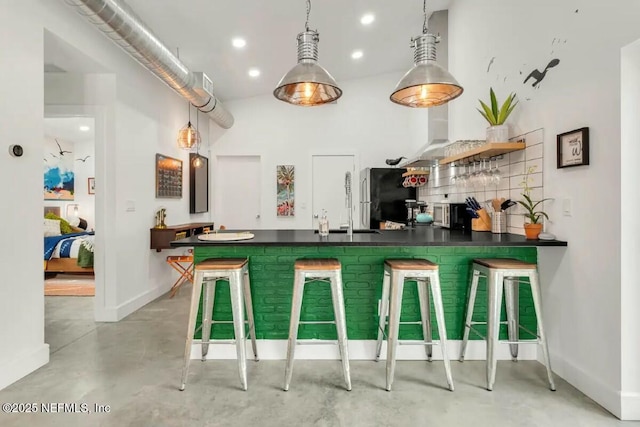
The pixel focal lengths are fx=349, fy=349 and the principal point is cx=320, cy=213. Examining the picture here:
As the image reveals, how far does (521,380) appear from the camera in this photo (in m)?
2.41

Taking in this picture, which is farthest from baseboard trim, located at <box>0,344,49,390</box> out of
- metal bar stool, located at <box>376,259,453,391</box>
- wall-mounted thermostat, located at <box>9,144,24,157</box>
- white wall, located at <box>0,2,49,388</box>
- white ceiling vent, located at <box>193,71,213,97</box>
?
white ceiling vent, located at <box>193,71,213,97</box>

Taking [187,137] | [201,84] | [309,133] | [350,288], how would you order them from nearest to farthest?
[350,288] → [201,84] → [187,137] → [309,133]

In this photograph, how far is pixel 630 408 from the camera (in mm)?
1950

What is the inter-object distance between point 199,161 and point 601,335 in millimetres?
5118

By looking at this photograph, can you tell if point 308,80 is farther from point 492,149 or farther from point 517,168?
point 517,168

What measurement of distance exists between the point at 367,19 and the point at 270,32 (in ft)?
3.74

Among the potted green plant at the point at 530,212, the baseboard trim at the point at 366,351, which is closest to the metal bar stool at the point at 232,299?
the baseboard trim at the point at 366,351

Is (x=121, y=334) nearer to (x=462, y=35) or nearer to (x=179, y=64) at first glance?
(x=179, y=64)

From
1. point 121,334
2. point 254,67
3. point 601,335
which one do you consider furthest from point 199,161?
point 601,335

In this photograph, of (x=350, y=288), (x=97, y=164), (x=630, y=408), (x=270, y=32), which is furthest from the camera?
(x=270, y=32)

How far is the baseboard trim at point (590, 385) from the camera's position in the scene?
1.99 metres

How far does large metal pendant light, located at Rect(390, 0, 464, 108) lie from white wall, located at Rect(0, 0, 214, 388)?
8.65 feet

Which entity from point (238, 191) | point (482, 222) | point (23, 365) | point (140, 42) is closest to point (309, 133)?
point (238, 191)

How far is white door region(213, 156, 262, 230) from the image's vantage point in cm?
635
